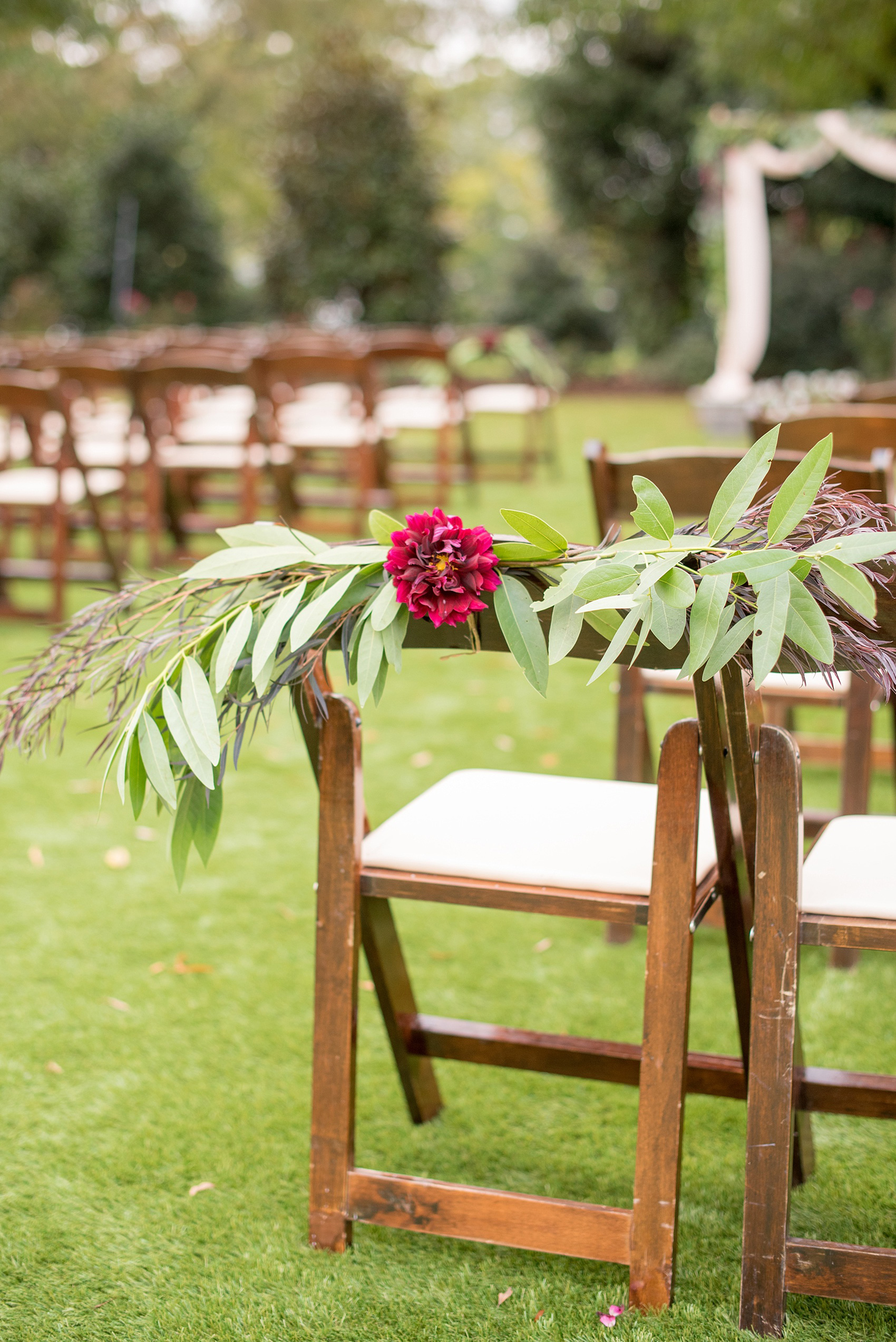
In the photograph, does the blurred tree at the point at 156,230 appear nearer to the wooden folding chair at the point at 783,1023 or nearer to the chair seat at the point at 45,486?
the chair seat at the point at 45,486

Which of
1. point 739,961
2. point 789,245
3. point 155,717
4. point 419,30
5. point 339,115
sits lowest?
point 739,961

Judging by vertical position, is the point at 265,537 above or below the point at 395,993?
above

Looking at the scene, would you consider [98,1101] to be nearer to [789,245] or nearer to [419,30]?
[789,245]

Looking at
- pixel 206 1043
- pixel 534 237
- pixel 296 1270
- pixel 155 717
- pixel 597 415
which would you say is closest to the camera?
pixel 155 717

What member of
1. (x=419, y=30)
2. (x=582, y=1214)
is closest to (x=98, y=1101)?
(x=582, y=1214)

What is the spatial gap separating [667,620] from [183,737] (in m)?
0.50

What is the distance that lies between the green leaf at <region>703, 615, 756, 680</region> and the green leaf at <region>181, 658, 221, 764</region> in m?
0.49

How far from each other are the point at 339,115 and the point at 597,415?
194 inches

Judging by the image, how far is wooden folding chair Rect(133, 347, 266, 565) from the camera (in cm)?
524

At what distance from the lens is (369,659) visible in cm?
139

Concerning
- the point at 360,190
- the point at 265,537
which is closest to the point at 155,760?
the point at 265,537

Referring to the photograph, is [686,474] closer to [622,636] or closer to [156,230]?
[622,636]

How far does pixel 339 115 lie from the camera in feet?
47.9

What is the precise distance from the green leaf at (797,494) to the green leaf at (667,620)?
0.37ft
